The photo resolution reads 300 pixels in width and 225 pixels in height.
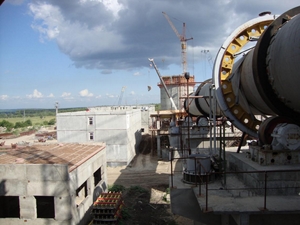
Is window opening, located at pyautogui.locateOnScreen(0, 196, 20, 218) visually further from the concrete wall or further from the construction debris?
the concrete wall

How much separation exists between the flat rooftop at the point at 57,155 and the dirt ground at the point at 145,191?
12.5ft

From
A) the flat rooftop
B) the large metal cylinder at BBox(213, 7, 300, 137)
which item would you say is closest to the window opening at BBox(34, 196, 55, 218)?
the flat rooftop

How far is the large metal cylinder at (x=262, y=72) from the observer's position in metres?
6.59

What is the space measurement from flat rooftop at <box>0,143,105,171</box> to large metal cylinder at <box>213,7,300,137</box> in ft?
25.3

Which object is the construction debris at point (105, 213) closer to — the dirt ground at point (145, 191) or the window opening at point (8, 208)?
the dirt ground at point (145, 191)

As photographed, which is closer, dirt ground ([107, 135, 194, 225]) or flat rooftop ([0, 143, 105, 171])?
flat rooftop ([0, 143, 105, 171])

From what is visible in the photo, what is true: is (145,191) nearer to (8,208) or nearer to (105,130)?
(8,208)

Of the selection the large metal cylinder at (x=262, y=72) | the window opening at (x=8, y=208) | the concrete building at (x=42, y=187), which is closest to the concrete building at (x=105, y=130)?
the window opening at (x=8, y=208)

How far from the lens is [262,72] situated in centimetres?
755

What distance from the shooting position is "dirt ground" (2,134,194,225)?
Answer: 1418 cm

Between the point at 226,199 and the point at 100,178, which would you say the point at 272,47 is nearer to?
the point at 226,199

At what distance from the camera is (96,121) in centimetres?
2884

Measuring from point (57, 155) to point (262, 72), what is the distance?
11197 mm

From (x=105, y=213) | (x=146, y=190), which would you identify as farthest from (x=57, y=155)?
(x=146, y=190)
